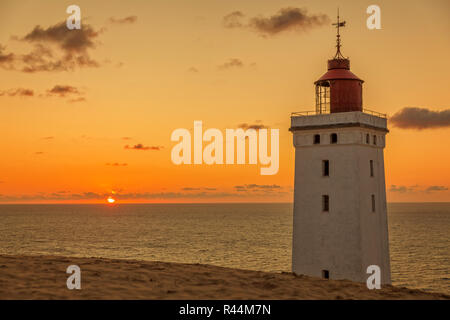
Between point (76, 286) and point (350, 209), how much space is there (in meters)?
22.6

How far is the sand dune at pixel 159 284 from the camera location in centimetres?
1478

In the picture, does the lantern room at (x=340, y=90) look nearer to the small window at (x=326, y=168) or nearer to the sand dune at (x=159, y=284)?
the small window at (x=326, y=168)

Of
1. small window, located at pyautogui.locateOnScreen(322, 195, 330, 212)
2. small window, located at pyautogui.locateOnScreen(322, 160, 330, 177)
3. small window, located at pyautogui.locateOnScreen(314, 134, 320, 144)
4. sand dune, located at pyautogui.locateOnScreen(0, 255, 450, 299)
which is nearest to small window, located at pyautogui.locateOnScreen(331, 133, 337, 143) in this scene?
small window, located at pyautogui.locateOnScreen(314, 134, 320, 144)

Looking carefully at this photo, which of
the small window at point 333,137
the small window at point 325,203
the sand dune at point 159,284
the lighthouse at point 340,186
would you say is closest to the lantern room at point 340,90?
the lighthouse at point 340,186

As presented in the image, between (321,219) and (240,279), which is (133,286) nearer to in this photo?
(240,279)

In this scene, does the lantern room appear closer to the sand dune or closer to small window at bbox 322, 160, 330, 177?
small window at bbox 322, 160, 330, 177

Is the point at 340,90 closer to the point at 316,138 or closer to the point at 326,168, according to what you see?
the point at 316,138

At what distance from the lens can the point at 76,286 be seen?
15391mm

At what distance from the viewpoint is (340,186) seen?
34656 mm

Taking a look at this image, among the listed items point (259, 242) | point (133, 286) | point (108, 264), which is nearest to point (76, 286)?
point (133, 286)

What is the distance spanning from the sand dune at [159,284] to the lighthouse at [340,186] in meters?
15.6

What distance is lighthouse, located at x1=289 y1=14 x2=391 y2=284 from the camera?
3422cm

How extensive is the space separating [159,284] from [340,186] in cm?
2091
